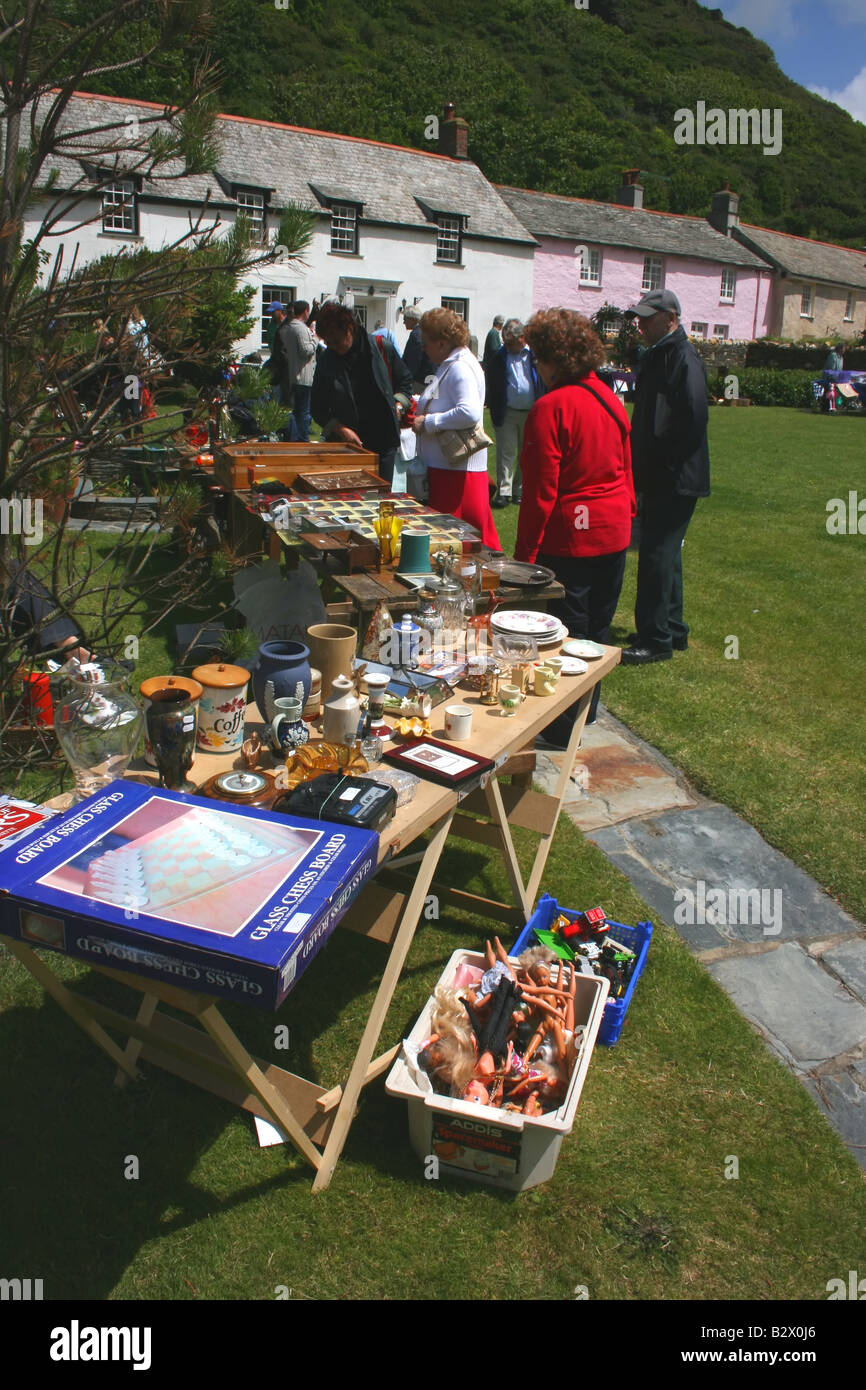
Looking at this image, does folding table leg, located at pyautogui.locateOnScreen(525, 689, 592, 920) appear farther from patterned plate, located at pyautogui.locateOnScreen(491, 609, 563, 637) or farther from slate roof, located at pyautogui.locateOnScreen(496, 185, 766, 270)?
slate roof, located at pyautogui.locateOnScreen(496, 185, 766, 270)

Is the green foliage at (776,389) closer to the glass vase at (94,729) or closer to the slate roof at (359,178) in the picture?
the slate roof at (359,178)

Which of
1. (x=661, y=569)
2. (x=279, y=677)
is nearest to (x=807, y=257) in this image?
(x=661, y=569)

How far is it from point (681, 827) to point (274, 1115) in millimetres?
2643

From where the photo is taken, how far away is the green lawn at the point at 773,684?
14.5 ft

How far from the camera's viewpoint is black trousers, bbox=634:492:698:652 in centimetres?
594

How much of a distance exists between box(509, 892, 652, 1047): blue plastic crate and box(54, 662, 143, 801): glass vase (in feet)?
4.93

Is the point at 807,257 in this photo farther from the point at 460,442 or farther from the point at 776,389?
the point at 460,442

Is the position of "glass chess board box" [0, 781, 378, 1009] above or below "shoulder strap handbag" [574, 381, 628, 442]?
below

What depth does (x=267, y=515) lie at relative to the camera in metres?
5.11

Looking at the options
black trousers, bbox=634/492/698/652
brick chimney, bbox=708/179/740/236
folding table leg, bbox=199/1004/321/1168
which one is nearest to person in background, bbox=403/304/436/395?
black trousers, bbox=634/492/698/652

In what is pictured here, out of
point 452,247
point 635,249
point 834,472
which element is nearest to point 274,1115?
point 834,472

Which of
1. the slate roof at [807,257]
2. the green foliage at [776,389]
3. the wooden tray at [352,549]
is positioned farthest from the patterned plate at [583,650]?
the slate roof at [807,257]

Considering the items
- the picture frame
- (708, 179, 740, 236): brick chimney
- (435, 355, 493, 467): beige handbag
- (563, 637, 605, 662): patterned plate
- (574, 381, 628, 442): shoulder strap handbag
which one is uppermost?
(708, 179, 740, 236): brick chimney

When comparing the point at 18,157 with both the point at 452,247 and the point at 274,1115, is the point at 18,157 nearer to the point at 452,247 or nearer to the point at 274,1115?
the point at 274,1115
